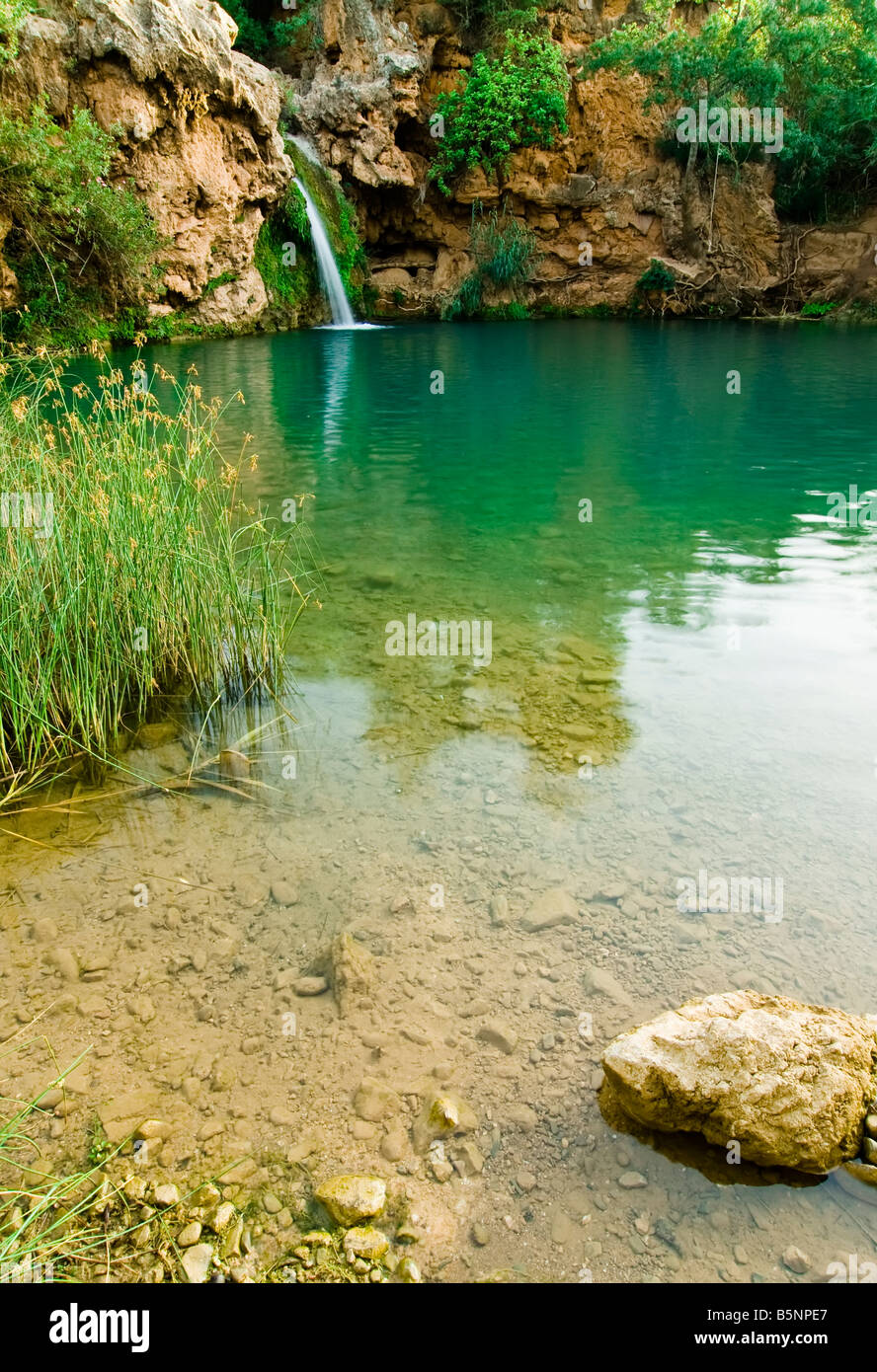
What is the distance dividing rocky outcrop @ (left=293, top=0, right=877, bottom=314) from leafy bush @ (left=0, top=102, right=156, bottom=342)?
8.96m

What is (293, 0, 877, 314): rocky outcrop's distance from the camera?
77.9 feet

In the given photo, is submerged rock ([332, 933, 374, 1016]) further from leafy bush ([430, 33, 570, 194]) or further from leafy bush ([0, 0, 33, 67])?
leafy bush ([430, 33, 570, 194])

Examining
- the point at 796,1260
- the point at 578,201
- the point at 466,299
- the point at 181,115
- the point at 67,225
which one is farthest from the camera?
the point at 578,201

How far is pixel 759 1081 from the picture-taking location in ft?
6.86

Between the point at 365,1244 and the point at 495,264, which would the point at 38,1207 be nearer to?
the point at 365,1244

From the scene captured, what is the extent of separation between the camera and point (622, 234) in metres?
25.6

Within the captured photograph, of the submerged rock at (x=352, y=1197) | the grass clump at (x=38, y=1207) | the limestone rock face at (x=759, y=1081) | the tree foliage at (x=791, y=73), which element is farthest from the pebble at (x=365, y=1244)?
the tree foliage at (x=791, y=73)

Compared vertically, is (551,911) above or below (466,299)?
below

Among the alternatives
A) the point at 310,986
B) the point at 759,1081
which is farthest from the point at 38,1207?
the point at 759,1081

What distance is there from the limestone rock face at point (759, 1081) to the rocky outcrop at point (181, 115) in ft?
58.4

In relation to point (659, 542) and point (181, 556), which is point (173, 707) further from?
point (659, 542)

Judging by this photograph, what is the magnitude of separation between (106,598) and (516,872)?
2148 mm

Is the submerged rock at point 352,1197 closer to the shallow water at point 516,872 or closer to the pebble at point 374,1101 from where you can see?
the shallow water at point 516,872

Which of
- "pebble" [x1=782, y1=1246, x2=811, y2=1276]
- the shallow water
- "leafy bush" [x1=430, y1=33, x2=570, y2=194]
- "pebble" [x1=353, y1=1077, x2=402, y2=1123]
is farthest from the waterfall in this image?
"pebble" [x1=782, y1=1246, x2=811, y2=1276]
